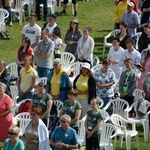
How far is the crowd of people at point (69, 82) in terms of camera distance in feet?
52.9

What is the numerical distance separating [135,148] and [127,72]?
2034 mm

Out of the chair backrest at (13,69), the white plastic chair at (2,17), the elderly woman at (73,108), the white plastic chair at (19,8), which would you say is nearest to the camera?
the elderly woman at (73,108)

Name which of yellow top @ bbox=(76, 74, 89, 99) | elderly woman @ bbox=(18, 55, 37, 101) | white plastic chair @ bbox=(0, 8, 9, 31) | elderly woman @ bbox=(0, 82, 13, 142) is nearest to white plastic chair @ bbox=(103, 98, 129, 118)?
yellow top @ bbox=(76, 74, 89, 99)

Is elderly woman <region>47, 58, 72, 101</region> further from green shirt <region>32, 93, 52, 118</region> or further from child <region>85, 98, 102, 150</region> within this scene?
child <region>85, 98, 102, 150</region>

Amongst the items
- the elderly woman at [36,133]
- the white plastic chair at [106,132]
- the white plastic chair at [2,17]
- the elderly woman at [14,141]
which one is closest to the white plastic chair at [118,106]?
the white plastic chair at [106,132]

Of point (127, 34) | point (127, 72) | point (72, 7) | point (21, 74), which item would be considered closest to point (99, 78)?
point (127, 72)

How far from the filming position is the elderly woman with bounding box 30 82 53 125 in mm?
17281

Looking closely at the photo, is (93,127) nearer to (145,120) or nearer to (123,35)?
(145,120)

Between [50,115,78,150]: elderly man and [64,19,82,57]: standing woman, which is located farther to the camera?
[64,19,82,57]: standing woman

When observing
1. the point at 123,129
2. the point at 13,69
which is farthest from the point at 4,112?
the point at 13,69

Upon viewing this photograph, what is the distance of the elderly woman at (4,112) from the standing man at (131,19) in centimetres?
693

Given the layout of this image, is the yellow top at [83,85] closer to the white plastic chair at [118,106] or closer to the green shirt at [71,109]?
the white plastic chair at [118,106]

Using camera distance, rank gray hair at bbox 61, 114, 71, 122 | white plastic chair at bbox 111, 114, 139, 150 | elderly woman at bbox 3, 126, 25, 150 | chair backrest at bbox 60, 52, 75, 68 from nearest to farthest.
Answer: elderly woman at bbox 3, 126, 25, 150
gray hair at bbox 61, 114, 71, 122
white plastic chair at bbox 111, 114, 139, 150
chair backrest at bbox 60, 52, 75, 68

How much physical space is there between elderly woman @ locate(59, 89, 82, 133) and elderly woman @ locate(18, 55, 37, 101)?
1.93m
